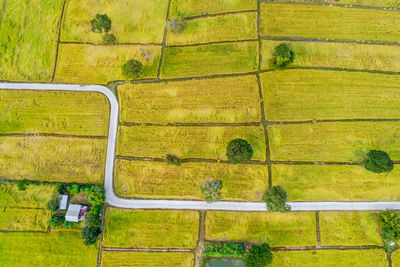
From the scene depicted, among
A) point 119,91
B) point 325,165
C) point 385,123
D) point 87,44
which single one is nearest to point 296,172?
point 325,165

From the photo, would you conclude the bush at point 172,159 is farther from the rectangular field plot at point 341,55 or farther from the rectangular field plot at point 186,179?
the rectangular field plot at point 341,55

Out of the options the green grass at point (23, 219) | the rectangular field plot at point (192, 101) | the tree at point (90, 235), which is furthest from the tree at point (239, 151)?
the green grass at point (23, 219)

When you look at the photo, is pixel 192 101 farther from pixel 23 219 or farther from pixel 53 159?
pixel 23 219

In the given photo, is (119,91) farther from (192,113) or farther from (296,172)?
(296,172)

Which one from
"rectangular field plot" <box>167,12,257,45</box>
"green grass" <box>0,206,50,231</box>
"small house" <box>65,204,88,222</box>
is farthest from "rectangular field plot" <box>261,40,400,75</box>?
"green grass" <box>0,206,50,231</box>

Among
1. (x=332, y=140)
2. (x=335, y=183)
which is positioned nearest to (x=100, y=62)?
(x=332, y=140)

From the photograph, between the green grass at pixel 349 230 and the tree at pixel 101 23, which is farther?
the tree at pixel 101 23
